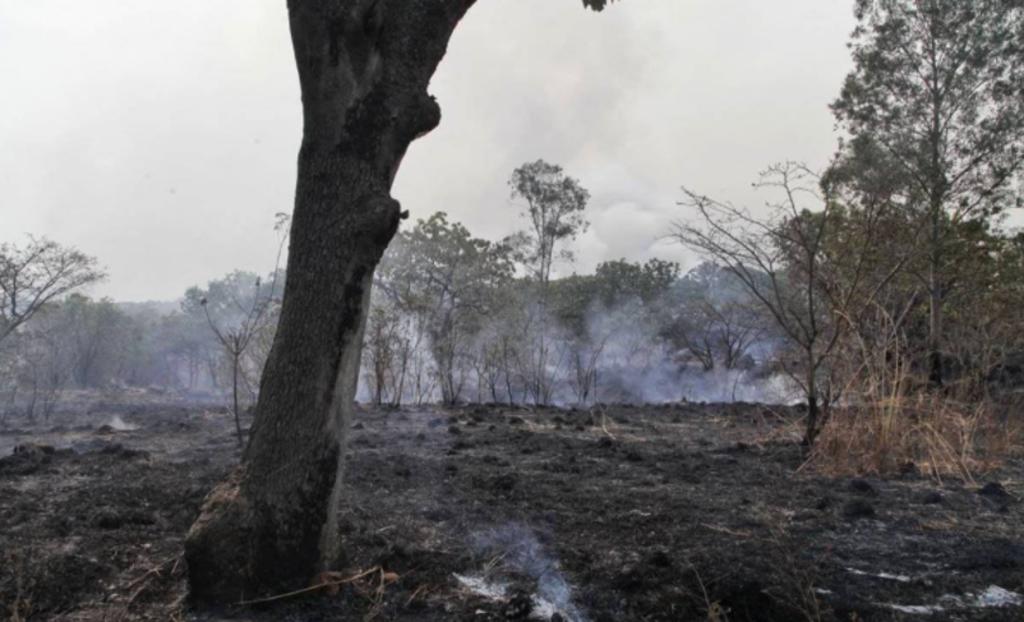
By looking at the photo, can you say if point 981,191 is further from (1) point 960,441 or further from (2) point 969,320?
(1) point 960,441

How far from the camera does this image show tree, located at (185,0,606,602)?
2.91 m

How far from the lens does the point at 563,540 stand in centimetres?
396

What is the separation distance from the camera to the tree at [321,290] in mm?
2906

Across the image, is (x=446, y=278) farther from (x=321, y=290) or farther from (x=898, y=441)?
(x=321, y=290)

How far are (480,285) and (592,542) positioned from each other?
18799 mm

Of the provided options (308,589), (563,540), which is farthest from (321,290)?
(563,540)

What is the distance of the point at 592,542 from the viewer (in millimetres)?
3904

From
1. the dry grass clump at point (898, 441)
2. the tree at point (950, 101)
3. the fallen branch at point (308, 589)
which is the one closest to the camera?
the fallen branch at point (308, 589)

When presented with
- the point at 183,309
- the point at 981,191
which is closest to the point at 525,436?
the point at 981,191

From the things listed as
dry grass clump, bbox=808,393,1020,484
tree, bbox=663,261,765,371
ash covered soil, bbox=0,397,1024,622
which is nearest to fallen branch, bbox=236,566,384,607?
ash covered soil, bbox=0,397,1024,622

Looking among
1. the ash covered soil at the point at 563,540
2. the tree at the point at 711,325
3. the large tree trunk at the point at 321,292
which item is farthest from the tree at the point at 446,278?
the large tree trunk at the point at 321,292

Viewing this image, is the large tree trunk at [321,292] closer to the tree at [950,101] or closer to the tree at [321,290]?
the tree at [321,290]

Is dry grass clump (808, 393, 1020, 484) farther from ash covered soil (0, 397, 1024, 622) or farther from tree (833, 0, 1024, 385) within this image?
tree (833, 0, 1024, 385)

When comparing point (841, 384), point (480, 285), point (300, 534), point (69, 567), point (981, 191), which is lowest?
point (69, 567)
